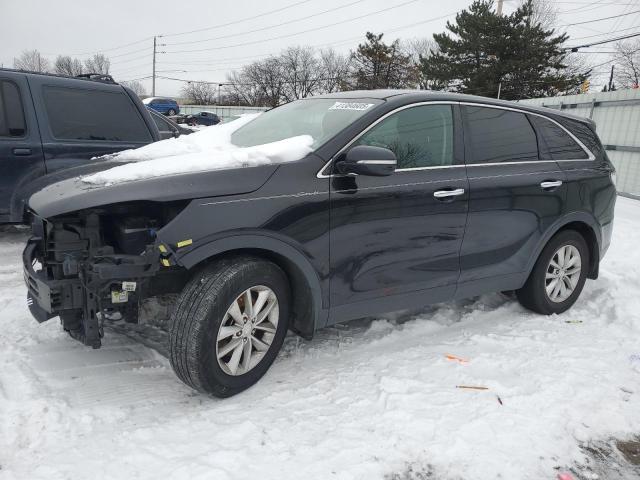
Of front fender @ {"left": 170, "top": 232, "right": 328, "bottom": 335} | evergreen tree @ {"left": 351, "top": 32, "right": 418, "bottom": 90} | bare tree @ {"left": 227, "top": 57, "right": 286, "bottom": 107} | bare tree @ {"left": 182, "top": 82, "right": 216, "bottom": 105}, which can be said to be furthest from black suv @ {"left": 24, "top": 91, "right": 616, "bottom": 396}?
bare tree @ {"left": 182, "top": 82, "right": 216, "bottom": 105}

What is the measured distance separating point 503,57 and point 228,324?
37.3 meters

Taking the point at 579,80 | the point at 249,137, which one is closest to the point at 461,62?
the point at 579,80

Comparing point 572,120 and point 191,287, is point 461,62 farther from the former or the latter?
point 191,287

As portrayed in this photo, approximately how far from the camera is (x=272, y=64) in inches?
2662

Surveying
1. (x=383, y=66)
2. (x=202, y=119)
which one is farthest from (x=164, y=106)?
(x=383, y=66)

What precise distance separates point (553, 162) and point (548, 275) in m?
0.94

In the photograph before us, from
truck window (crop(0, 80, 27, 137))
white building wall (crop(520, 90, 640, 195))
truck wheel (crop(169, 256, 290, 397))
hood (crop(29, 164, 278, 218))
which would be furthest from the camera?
white building wall (crop(520, 90, 640, 195))

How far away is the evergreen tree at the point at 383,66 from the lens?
46062mm

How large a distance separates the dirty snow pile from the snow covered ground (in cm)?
121

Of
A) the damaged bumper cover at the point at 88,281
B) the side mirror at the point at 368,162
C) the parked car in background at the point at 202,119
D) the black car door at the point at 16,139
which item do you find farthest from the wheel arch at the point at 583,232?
the parked car in background at the point at 202,119

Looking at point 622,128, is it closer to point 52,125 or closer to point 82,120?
point 82,120

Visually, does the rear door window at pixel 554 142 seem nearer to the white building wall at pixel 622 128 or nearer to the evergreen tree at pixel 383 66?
the white building wall at pixel 622 128

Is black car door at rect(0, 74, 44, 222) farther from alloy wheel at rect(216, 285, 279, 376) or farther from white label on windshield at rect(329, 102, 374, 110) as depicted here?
alloy wheel at rect(216, 285, 279, 376)

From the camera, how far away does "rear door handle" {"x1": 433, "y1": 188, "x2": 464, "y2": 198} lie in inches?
136
